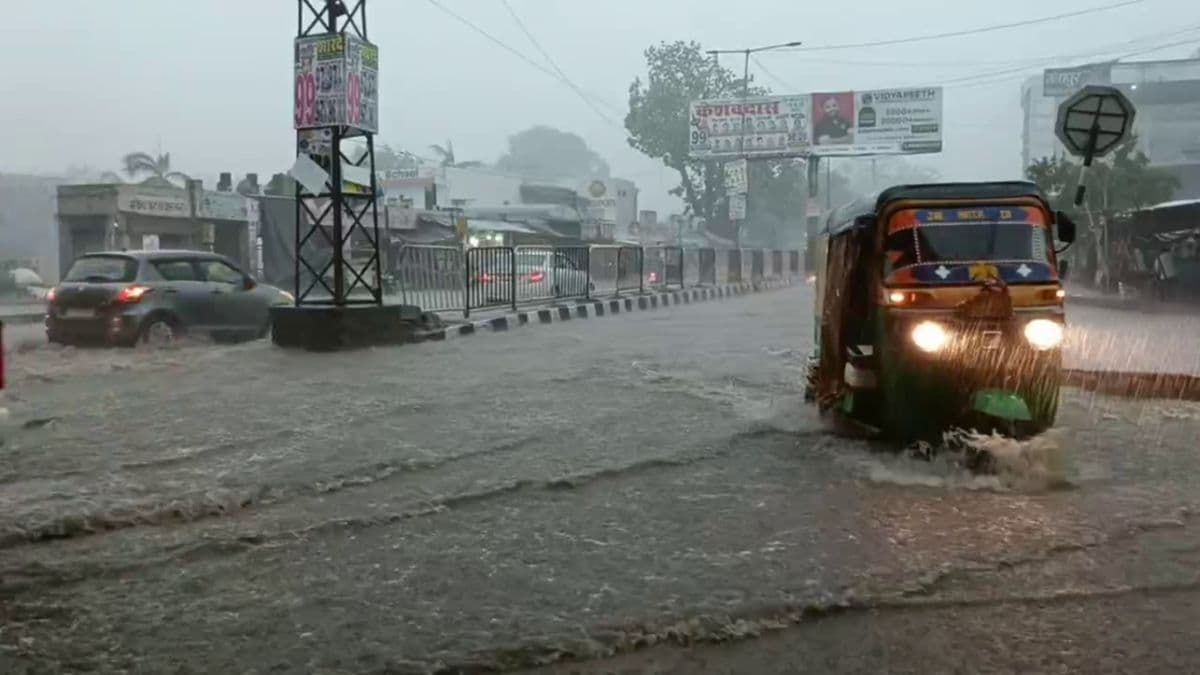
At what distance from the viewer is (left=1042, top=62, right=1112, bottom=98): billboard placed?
47219 millimetres

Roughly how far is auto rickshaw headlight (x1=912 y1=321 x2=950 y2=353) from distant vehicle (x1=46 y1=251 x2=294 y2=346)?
31.0 ft

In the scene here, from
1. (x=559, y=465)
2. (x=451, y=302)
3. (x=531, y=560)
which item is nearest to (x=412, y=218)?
(x=451, y=302)

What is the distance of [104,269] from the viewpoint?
1301 centimetres

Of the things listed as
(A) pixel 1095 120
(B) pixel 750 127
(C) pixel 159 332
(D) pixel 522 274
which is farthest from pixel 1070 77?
(C) pixel 159 332

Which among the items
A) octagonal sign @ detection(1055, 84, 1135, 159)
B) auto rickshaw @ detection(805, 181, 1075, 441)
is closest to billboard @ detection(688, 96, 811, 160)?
octagonal sign @ detection(1055, 84, 1135, 159)

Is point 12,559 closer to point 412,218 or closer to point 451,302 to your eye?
point 451,302

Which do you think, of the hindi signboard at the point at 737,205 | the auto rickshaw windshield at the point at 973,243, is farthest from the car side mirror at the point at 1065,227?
the hindi signboard at the point at 737,205

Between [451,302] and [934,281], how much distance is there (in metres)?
11.8

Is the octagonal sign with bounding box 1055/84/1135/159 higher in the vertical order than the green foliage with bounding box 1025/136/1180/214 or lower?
lower

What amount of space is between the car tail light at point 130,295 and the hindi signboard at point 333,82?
2.54 metres

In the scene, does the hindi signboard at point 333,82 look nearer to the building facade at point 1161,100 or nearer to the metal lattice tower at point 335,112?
the metal lattice tower at point 335,112

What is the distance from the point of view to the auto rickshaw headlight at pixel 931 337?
241 inches

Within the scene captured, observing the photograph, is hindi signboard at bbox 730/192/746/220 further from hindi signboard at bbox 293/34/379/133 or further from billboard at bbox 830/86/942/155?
hindi signboard at bbox 293/34/379/133

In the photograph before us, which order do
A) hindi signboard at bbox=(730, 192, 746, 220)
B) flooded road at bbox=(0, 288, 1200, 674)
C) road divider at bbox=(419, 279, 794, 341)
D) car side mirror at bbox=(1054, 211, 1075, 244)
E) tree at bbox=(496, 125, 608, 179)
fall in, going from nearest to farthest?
flooded road at bbox=(0, 288, 1200, 674) → car side mirror at bbox=(1054, 211, 1075, 244) → road divider at bbox=(419, 279, 794, 341) → hindi signboard at bbox=(730, 192, 746, 220) → tree at bbox=(496, 125, 608, 179)
